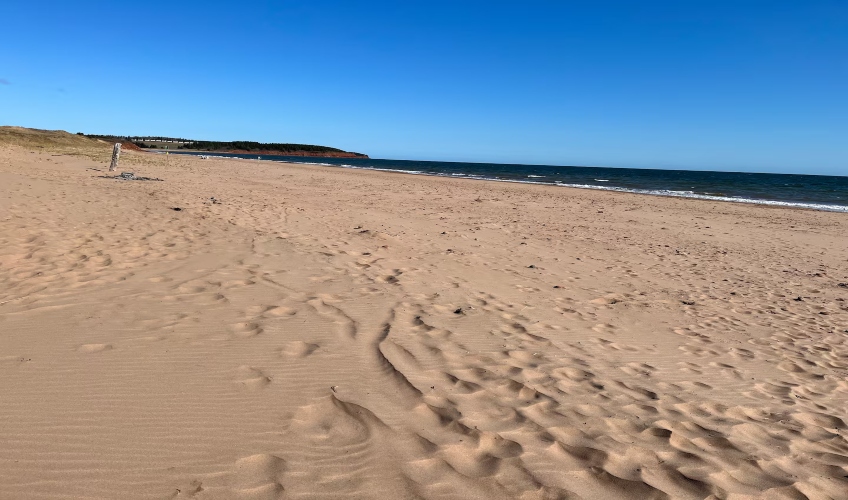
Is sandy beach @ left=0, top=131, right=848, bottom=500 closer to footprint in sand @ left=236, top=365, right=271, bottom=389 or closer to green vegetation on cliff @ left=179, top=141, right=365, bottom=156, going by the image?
footprint in sand @ left=236, top=365, right=271, bottom=389

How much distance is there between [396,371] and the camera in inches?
145

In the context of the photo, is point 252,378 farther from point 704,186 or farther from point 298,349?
point 704,186

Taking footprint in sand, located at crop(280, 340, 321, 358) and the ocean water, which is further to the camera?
the ocean water

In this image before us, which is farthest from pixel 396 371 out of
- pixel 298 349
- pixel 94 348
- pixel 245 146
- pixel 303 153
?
pixel 303 153

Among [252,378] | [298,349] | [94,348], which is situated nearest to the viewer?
[252,378]

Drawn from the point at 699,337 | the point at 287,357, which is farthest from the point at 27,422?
the point at 699,337

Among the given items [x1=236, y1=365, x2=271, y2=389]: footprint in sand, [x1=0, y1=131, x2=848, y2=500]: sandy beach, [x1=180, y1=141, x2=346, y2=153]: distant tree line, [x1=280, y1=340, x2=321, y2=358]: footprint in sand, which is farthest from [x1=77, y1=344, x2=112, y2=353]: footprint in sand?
Answer: [x1=180, y1=141, x2=346, y2=153]: distant tree line

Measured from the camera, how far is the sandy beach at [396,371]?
98.6 inches

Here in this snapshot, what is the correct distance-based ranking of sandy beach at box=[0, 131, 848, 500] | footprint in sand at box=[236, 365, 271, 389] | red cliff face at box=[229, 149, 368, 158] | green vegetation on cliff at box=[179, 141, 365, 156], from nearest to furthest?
sandy beach at box=[0, 131, 848, 500] → footprint in sand at box=[236, 365, 271, 389] → red cliff face at box=[229, 149, 368, 158] → green vegetation on cliff at box=[179, 141, 365, 156]

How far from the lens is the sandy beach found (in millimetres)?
2504

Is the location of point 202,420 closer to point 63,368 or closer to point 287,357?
point 287,357

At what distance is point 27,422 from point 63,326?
1609mm

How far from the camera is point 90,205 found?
10.2 meters

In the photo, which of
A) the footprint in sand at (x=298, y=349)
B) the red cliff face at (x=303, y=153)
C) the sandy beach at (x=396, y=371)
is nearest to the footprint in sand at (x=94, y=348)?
the sandy beach at (x=396, y=371)
